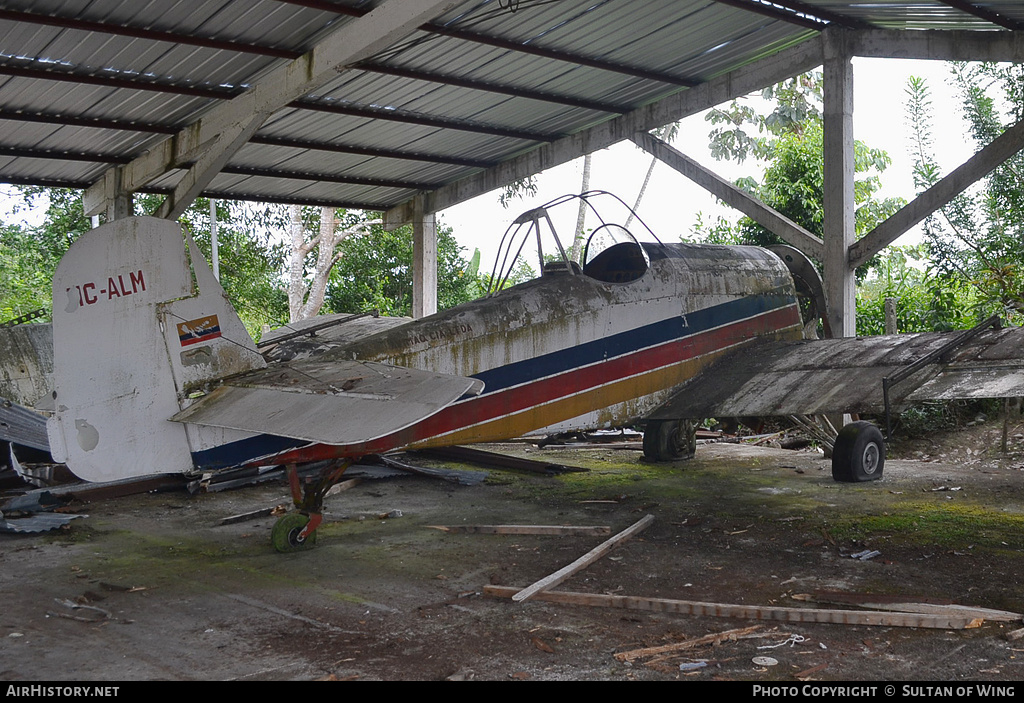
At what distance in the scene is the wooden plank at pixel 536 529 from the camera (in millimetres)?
7094

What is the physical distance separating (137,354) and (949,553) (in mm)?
5720

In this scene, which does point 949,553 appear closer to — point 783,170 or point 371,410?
point 371,410

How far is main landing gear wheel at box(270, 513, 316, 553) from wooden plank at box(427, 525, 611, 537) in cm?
125

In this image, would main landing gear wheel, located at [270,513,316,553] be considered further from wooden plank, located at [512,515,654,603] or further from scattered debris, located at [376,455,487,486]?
scattered debris, located at [376,455,487,486]

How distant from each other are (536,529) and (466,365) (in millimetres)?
1431

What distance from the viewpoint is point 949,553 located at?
6.18m

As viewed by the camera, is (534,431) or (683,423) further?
(683,423)

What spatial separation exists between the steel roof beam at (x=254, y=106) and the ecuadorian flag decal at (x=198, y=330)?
2727mm

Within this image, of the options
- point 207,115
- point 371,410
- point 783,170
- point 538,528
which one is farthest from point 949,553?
point 783,170

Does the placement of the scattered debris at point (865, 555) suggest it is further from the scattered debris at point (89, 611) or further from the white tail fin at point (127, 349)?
the scattered debris at point (89, 611)

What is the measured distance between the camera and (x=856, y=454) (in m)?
8.95

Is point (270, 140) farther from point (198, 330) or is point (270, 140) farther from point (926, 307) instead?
point (926, 307)

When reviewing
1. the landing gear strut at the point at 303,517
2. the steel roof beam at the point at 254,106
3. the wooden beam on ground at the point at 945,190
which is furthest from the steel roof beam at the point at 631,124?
the landing gear strut at the point at 303,517

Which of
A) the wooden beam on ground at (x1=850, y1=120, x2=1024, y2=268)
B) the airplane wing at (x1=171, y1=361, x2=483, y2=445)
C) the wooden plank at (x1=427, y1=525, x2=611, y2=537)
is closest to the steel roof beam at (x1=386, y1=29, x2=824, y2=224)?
the wooden beam on ground at (x1=850, y1=120, x2=1024, y2=268)
